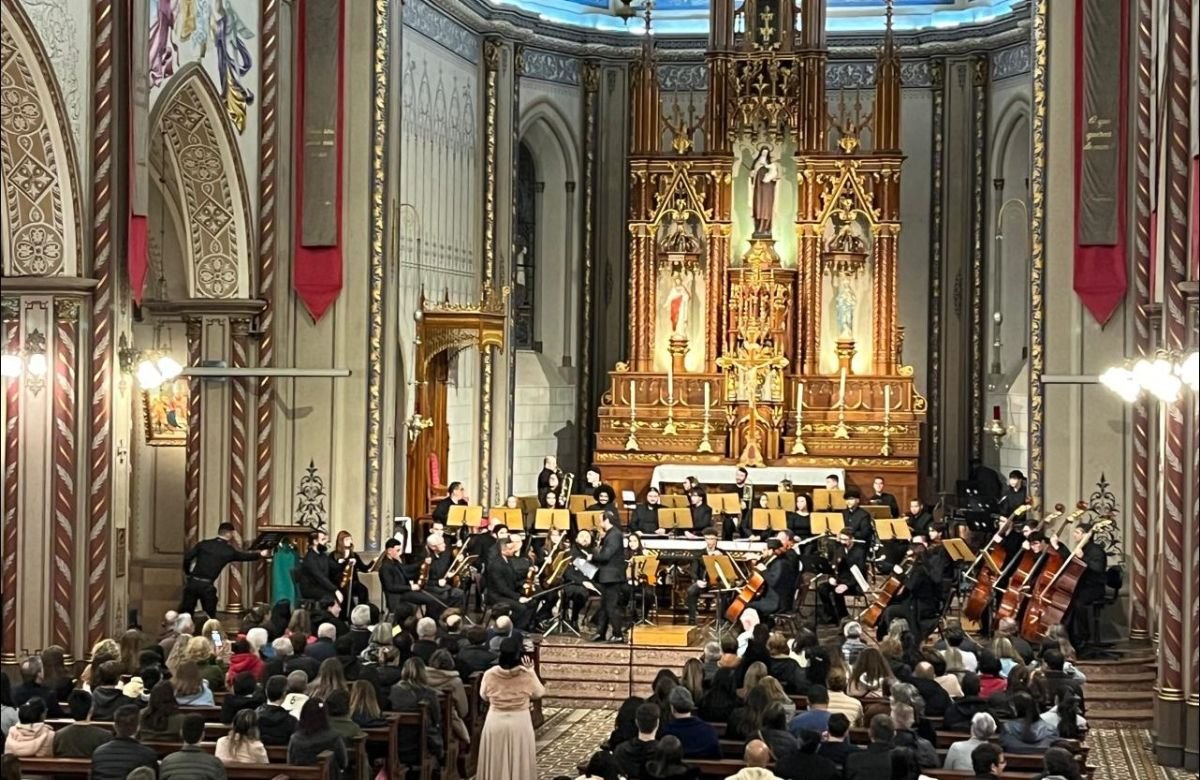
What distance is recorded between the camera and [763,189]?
34.0 metres

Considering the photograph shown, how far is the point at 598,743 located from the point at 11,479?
6.47 metres

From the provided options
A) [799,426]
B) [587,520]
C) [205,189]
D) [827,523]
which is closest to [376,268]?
[205,189]

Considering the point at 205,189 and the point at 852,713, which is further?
the point at 205,189

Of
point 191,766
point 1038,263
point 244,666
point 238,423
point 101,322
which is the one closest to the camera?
point 191,766

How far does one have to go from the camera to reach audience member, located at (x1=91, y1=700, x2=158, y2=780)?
12.3 m

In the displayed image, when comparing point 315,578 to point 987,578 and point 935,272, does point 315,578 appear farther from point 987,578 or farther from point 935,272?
point 935,272

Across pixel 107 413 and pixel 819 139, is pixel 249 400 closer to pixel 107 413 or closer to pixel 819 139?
pixel 107 413

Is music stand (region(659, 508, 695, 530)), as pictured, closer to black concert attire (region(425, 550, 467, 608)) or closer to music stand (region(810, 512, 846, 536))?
music stand (region(810, 512, 846, 536))

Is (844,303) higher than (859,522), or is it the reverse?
(844,303)

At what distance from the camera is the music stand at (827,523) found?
2573 centimetres

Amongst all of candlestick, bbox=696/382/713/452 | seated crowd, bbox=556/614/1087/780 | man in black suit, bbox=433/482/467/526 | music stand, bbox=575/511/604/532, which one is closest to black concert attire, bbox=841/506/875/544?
music stand, bbox=575/511/604/532

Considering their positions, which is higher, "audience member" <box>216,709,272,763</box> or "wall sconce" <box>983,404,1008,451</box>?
"wall sconce" <box>983,404,1008,451</box>

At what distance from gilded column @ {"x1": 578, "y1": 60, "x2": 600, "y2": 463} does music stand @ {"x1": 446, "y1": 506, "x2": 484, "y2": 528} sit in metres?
10.2

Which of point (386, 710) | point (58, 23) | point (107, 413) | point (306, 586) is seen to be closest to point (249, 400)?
point (306, 586)
